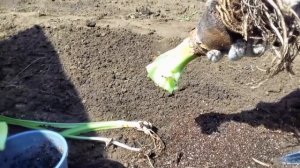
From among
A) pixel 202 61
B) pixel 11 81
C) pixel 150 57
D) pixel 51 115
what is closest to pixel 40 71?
pixel 11 81

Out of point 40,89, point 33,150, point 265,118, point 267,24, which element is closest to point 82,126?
point 33,150

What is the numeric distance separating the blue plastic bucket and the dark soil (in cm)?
28

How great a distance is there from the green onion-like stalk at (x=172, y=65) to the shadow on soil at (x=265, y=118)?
0.33 meters

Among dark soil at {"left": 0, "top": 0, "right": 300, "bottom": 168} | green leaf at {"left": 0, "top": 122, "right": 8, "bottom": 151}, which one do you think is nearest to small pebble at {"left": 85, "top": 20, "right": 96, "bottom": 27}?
dark soil at {"left": 0, "top": 0, "right": 300, "bottom": 168}

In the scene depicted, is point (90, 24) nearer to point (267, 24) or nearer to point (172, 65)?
point (172, 65)

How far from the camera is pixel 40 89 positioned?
9.94 ft

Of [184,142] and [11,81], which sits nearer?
[184,142]

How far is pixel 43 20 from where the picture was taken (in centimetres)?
375

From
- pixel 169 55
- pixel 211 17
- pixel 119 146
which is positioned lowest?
pixel 119 146

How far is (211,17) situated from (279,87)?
3.14 feet

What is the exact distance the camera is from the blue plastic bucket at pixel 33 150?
2264mm

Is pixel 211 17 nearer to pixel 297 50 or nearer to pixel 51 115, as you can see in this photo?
pixel 297 50

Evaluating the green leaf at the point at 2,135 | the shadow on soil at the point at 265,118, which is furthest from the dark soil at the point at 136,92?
the green leaf at the point at 2,135

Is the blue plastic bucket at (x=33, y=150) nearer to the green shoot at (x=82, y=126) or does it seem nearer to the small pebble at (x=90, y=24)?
the green shoot at (x=82, y=126)
